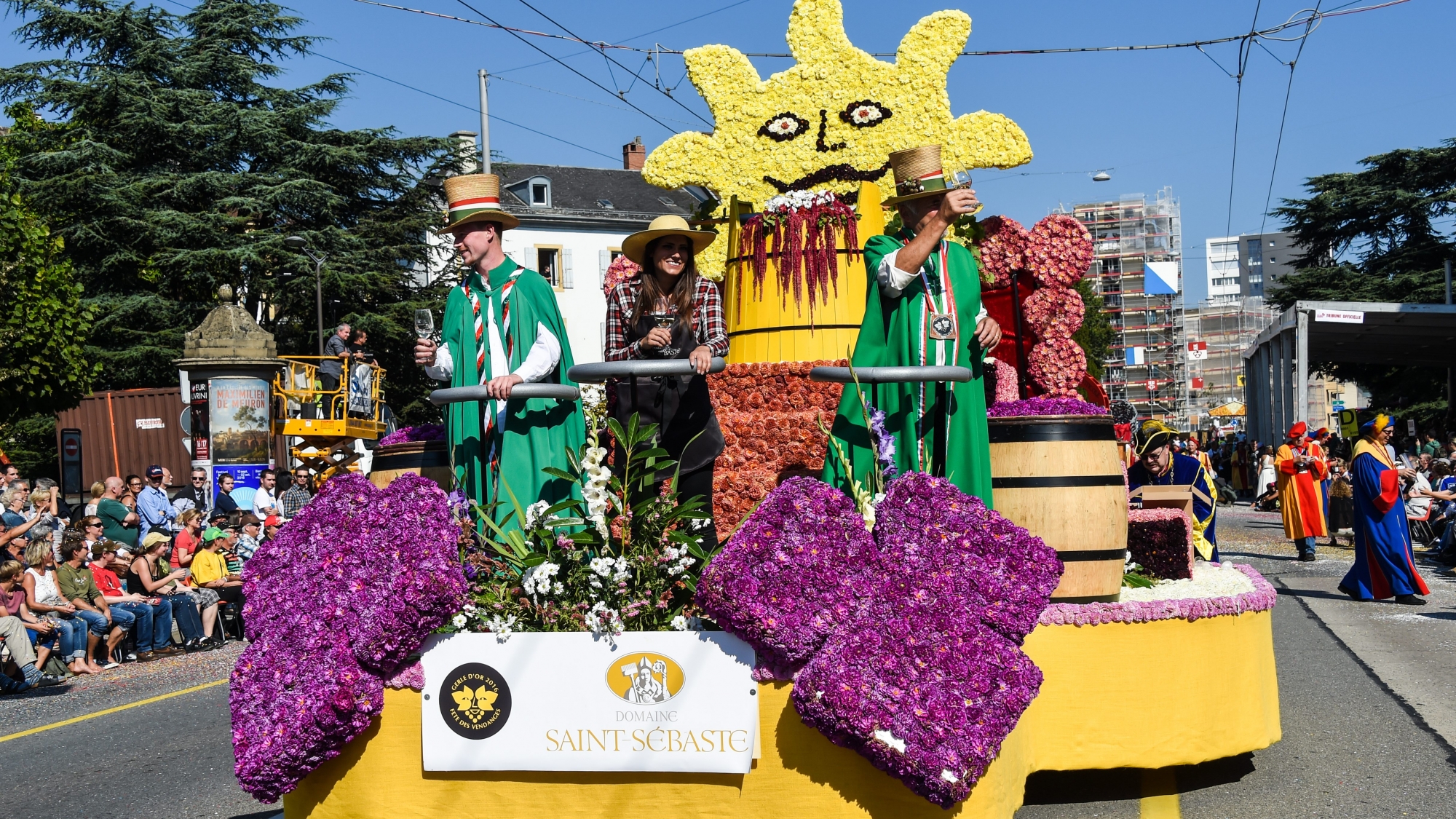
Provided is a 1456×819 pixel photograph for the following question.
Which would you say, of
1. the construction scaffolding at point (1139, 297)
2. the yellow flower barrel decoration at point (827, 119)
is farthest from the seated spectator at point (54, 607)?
the construction scaffolding at point (1139, 297)

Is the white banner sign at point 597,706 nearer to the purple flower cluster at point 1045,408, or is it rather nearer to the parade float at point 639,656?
the parade float at point 639,656

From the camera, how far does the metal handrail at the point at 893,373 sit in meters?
4.02

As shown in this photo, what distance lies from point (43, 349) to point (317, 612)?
28.2 meters

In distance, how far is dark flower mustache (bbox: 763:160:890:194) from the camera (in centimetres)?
792

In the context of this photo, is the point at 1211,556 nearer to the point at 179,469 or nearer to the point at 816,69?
the point at 816,69

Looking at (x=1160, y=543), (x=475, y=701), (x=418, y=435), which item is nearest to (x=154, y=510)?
(x=418, y=435)

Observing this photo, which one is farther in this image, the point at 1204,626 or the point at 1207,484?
the point at 1207,484

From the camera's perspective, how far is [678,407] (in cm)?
529

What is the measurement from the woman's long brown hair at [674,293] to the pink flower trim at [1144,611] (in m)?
1.80

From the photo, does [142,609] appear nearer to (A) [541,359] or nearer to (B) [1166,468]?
(B) [1166,468]

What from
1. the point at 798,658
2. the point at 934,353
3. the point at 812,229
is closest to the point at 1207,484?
the point at 812,229

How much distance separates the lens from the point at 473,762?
3.77m

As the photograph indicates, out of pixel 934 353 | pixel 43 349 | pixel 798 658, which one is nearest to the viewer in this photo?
pixel 798 658

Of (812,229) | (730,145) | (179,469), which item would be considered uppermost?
(730,145)
